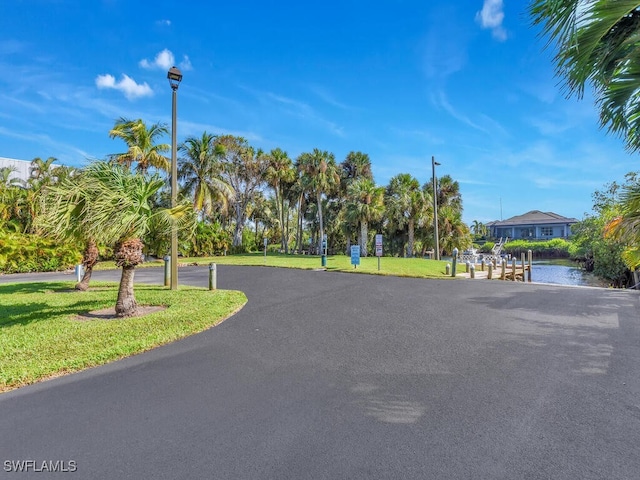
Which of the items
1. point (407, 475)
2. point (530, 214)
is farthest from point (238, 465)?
point (530, 214)

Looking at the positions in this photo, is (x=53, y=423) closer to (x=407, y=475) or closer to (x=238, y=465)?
(x=238, y=465)

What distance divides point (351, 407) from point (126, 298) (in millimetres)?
6436

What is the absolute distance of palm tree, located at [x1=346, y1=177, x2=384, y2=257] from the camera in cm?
3244

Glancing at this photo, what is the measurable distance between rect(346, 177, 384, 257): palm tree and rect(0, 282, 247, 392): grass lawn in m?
22.9

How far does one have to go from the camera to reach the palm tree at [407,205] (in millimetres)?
33031

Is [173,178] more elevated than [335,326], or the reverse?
[173,178]

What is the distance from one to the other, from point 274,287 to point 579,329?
913 centimetres

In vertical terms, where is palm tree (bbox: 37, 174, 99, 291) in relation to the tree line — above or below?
below

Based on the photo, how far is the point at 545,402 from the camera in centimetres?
368

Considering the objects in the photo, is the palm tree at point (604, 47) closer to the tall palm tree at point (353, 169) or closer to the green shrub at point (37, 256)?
the green shrub at point (37, 256)

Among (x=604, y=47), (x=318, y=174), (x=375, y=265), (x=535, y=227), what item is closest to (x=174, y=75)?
(x=604, y=47)

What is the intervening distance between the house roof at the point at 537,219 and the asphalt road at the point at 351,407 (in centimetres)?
6322

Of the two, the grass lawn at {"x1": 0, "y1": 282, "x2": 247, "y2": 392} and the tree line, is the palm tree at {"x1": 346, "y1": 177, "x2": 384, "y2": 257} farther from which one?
the grass lawn at {"x1": 0, "y1": 282, "x2": 247, "y2": 392}

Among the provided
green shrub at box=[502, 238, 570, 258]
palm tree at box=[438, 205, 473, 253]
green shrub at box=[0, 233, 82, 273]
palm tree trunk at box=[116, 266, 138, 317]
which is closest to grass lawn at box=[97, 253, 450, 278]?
green shrub at box=[0, 233, 82, 273]
